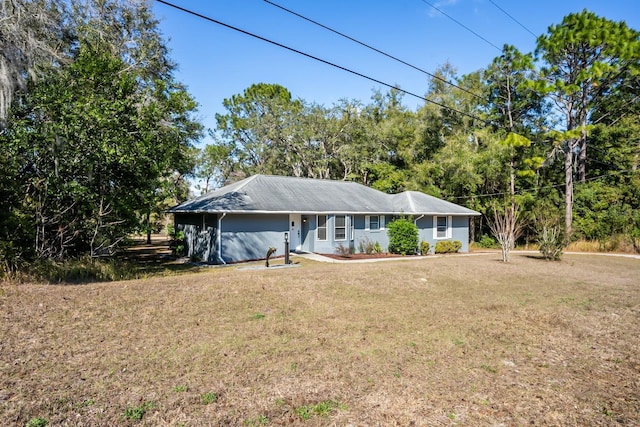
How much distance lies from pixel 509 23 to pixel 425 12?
303 centimetres

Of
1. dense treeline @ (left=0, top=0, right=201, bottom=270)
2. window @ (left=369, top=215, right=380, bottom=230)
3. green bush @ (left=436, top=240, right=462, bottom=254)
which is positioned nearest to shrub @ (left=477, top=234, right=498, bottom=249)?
green bush @ (left=436, top=240, right=462, bottom=254)

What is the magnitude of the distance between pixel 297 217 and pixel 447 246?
33.1 ft

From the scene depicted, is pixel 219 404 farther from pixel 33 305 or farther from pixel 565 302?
pixel 565 302

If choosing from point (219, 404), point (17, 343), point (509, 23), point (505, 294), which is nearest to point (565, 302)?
point (505, 294)

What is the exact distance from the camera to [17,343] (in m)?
5.47

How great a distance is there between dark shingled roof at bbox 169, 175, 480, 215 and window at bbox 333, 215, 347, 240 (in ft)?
2.01

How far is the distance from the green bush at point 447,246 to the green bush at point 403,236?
2541 mm

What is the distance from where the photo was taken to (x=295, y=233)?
20.2 meters

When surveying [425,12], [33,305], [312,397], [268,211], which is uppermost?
[425,12]

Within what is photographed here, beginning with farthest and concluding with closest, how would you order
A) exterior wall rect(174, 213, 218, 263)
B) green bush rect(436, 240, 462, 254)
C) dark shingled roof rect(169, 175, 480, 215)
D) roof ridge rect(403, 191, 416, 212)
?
green bush rect(436, 240, 462, 254) → roof ridge rect(403, 191, 416, 212) → dark shingled roof rect(169, 175, 480, 215) → exterior wall rect(174, 213, 218, 263)

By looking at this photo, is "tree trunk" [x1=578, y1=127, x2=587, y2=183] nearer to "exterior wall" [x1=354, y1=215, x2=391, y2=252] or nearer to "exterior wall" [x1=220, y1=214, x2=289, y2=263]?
"exterior wall" [x1=354, y1=215, x2=391, y2=252]

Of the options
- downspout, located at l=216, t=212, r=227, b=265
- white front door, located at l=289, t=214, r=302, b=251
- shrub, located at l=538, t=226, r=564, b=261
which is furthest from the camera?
white front door, located at l=289, t=214, r=302, b=251

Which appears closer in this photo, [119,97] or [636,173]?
[119,97]

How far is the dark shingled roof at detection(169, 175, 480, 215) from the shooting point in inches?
706
